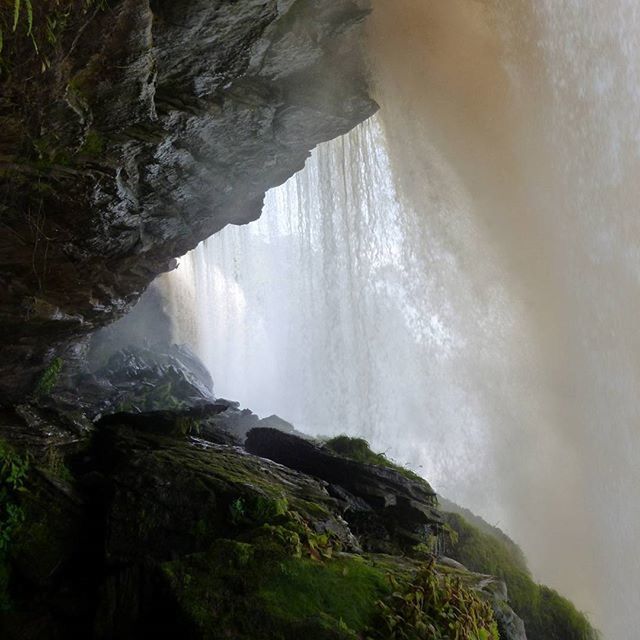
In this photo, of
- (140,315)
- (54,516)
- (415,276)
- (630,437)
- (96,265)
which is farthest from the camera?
(140,315)

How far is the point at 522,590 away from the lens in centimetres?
988

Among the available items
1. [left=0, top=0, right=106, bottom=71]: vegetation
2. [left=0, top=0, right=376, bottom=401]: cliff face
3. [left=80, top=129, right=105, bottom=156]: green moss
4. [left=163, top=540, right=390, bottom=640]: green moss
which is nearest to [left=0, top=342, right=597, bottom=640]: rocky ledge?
[left=163, top=540, right=390, bottom=640]: green moss

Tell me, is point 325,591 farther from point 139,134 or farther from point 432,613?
point 139,134

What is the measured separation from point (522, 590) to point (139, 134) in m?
10.0

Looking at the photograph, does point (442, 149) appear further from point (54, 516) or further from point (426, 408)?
point (54, 516)

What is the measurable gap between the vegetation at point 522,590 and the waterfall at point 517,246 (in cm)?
407

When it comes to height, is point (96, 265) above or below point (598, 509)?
below

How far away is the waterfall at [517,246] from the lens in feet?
41.2

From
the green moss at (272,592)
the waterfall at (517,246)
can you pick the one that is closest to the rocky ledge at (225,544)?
the green moss at (272,592)

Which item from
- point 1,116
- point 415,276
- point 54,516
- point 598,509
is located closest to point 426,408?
point 415,276

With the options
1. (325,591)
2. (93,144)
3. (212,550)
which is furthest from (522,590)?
(93,144)

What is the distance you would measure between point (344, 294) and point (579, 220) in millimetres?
7694

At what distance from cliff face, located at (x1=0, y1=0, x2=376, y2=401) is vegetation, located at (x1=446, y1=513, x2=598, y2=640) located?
8048 mm

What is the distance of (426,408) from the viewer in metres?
17.6
